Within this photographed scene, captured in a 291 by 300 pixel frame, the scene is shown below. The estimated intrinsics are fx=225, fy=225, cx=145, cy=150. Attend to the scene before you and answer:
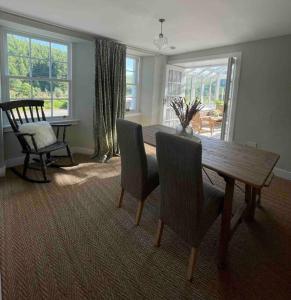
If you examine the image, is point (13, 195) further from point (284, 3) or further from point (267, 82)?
point (267, 82)

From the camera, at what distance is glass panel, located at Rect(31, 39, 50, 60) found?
3508mm

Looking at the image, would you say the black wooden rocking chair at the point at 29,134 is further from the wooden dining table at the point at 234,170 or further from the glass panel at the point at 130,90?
the glass panel at the point at 130,90

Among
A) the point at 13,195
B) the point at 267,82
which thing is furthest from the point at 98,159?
the point at 267,82

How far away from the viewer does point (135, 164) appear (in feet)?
Answer: 6.73

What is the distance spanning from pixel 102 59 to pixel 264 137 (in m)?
2.96

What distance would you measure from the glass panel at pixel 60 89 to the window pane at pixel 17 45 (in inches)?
24.3

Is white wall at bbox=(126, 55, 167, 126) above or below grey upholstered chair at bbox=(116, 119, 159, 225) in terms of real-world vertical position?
above

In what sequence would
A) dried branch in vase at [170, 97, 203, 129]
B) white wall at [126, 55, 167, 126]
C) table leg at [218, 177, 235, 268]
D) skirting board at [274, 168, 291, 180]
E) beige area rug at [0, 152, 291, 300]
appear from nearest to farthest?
beige area rug at [0, 152, 291, 300] < table leg at [218, 177, 235, 268] < dried branch in vase at [170, 97, 203, 129] < skirting board at [274, 168, 291, 180] < white wall at [126, 55, 167, 126]

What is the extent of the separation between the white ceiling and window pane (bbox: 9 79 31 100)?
1.00m

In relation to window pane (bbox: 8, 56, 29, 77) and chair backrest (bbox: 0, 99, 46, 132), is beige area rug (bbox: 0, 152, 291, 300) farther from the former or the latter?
window pane (bbox: 8, 56, 29, 77)

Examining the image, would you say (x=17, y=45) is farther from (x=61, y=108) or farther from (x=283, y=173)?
(x=283, y=173)

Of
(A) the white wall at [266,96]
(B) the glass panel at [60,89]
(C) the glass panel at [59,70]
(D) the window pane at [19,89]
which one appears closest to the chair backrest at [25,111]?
(D) the window pane at [19,89]

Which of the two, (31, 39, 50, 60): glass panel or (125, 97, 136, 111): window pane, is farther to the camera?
(125, 97, 136, 111): window pane

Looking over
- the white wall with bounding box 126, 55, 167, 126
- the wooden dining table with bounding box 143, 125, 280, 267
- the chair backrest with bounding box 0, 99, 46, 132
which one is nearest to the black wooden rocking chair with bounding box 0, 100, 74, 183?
the chair backrest with bounding box 0, 99, 46, 132
